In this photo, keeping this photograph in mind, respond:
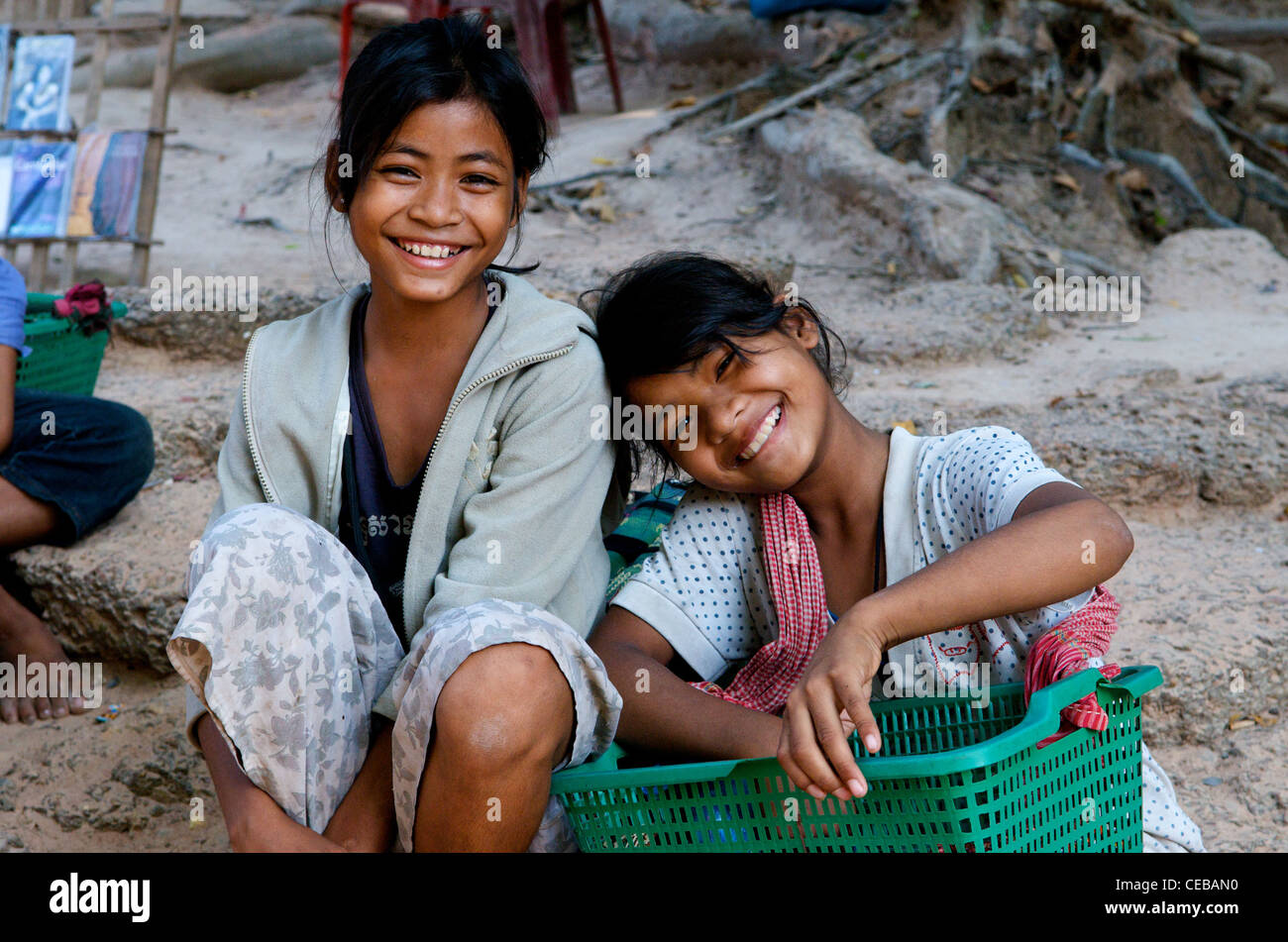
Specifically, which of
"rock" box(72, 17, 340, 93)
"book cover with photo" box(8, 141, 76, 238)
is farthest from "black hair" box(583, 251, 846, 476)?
"rock" box(72, 17, 340, 93)

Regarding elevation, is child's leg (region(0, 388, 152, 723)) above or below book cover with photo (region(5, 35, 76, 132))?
below

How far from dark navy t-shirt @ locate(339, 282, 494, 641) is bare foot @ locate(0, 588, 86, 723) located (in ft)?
3.51

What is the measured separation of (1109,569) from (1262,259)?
4.65m

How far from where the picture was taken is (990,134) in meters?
5.96

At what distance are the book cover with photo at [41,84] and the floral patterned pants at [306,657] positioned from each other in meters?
4.23

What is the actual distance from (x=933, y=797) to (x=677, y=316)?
2.62 ft

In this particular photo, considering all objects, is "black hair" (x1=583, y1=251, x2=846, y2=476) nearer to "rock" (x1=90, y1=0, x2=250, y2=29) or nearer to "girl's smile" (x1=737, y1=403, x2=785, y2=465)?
"girl's smile" (x1=737, y1=403, x2=785, y2=465)

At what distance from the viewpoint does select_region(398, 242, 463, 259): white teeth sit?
1818 mm

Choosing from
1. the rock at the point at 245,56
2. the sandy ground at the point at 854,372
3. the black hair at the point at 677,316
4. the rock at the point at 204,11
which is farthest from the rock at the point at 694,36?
the black hair at the point at 677,316

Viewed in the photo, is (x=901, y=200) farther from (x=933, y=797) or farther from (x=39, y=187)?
(x=933, y=797)

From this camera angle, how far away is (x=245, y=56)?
29.9ft

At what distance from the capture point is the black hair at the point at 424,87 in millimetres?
1771
